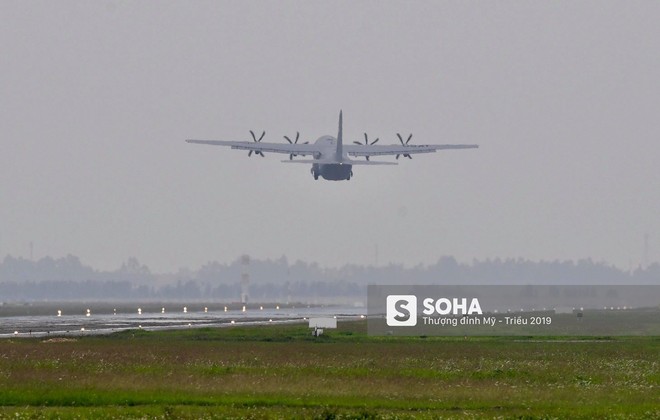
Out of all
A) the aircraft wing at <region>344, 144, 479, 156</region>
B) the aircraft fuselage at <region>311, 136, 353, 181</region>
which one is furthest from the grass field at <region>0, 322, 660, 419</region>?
the aircraft wing at <region>344, 144, 479, 156</region>

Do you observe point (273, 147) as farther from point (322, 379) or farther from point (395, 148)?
point (322, 379)

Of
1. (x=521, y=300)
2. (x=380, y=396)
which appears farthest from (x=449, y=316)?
(x=380, y=396)

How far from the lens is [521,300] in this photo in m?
197

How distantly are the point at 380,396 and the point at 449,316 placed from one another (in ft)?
334

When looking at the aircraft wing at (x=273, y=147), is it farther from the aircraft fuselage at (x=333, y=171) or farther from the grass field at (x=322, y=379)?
the grass field at (x=322, y=379)

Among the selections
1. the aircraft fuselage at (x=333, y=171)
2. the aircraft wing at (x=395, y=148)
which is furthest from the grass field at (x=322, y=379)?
the aircraft wing at (x=395, y=148)

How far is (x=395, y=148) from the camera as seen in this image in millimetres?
141250

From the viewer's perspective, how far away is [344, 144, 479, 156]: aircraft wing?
5404 inches

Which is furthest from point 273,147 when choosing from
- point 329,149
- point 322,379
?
point 322,379

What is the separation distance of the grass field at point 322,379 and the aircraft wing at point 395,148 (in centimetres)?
5612

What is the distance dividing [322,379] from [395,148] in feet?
290

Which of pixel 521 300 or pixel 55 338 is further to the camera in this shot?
pixel 521 300

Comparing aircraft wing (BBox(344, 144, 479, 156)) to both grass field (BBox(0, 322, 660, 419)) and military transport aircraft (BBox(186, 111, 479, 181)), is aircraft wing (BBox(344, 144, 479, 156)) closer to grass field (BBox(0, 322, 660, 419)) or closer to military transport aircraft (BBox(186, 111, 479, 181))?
military transport aircraft (BBox(186, 111, 479, 181))

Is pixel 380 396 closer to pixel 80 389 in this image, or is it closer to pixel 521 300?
pixel 80 389
